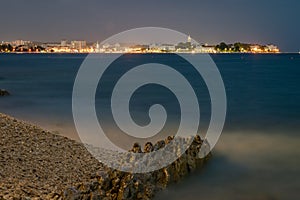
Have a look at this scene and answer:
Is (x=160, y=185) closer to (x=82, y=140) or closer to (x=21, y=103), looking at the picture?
(x=82, y=140)

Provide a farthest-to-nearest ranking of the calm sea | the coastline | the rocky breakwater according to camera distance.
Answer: the calm sea < the coastline < the rocky breakwater

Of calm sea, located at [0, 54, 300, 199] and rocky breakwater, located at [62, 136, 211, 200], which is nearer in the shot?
rocky breakwater, located at [62, 136, 211, 200]

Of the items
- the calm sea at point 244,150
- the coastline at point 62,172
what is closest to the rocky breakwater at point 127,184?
the coastline at point 62,172

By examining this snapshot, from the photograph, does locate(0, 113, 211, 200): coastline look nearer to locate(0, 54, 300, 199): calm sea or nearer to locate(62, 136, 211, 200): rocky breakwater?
locate(62, 136, 211, 200): rocky breakwater

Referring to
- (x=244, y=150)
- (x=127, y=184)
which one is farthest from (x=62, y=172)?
(x=244, y=150)

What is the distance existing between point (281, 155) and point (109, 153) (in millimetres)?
4824

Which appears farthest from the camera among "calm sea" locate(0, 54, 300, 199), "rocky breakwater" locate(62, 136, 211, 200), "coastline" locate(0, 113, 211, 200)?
"calm sea" locate(0, 54, 300, 199)

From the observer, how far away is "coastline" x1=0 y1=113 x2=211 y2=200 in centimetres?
608

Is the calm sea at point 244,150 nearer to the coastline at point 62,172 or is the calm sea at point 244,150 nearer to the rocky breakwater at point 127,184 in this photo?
the rocky breakwater at point 127,184

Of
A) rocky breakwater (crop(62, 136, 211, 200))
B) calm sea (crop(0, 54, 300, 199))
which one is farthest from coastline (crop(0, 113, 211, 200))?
calm sea (crop(0, 54, 300, 199))

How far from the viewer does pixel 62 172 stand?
24.8 feet

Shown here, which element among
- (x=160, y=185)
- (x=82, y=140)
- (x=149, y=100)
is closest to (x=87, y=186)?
(x=160, y=185)

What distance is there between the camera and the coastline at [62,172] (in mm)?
6082

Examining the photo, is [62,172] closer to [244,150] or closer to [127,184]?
[127,184]
